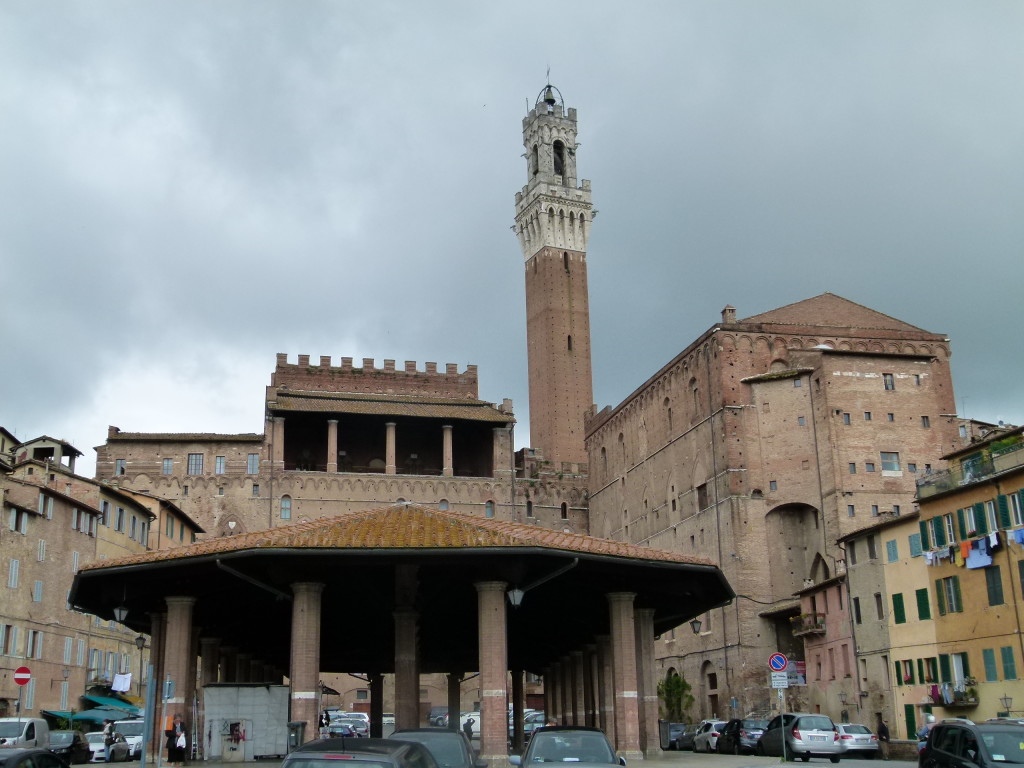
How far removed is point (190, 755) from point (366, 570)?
5798mm

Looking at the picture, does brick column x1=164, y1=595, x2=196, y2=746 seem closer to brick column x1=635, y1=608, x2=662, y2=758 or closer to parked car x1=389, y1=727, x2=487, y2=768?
parked car x1=389, y1=727, x2=487, y2=768

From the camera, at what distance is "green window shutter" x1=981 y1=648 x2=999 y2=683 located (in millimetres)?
37000

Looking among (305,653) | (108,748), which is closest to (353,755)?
(305,653)

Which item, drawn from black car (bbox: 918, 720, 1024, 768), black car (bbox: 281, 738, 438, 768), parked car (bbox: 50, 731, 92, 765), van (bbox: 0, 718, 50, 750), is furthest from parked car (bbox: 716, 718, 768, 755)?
black car (bbox: 281, 738, 438, 768)

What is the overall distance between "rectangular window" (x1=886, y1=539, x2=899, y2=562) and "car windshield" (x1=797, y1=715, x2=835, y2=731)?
12.6 m

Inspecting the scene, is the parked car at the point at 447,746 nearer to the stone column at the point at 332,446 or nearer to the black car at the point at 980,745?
the black car at the point at 980,745

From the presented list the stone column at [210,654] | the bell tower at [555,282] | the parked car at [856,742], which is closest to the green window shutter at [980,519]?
the parked car at [856,742]

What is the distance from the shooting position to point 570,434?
9319 centimetres

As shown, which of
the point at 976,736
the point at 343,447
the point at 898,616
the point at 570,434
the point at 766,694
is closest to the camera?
the point at 976,736

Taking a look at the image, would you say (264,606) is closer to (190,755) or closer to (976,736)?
(190,755)

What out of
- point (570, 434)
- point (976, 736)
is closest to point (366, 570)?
point (976, 736)

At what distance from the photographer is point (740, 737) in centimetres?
3819

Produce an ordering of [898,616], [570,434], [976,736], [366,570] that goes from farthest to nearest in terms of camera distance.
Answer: [570,434] → [898,616] → [366,570] → [976,736]

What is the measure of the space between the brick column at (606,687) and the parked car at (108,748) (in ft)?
46.0
